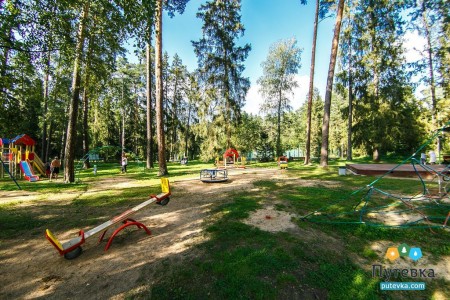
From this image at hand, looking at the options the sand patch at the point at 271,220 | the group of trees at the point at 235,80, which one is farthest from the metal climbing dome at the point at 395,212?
the group of trees at the point at 235,80

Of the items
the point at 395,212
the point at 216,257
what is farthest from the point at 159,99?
the point at 395,212

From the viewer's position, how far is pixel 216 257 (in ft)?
12.8

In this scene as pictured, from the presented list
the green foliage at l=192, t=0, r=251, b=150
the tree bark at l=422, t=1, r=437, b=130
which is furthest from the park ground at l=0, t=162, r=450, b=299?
the tree bark at l=422, t=1, r=437, b=130

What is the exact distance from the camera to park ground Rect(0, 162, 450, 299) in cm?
320

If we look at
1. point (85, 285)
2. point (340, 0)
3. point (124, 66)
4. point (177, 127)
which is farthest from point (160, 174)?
point (177, 127)

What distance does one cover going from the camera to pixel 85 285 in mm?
3312

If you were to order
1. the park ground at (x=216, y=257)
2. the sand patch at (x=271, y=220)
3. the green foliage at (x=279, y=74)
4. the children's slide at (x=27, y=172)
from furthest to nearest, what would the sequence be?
the green foliage at (x=279, y=74), the children's slide at (x=27, y=172), the sand patch at (x=271, y=220), the park ground at (x=216, y=257)

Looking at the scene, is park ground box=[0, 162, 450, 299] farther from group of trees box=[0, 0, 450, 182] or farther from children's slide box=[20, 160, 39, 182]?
children's slide box=[20, 160, 39, 182]

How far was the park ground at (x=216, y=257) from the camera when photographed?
10.5ft

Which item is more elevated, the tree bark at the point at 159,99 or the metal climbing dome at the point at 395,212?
the tree bark at the point at 159,99

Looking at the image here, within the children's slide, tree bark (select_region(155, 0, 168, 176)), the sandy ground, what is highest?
tree bark (select_region(155, 0, 168, 176))

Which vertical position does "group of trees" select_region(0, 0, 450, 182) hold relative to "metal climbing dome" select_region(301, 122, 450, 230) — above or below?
above

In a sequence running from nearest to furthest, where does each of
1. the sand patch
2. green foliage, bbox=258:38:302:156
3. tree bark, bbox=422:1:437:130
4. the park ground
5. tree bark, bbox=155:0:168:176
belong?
1. the park ground
2. the sand patch
3. tree bark, bbox=155:0:168:176
4. tree bark, bbox=422:1:437:130
5. green foliage, bbox=258:38:302:156

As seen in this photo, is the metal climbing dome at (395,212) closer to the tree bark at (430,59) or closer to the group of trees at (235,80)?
the group of trees at (235,80)
